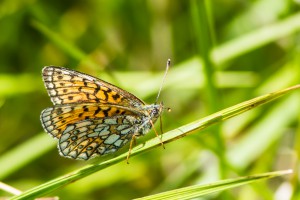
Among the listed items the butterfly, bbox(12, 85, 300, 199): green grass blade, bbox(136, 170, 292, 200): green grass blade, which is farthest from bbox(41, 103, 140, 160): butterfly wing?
bbox(136, 170, 292, 200): green grass blade

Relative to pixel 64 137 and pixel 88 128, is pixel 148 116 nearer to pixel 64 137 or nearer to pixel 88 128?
pixel 88 128

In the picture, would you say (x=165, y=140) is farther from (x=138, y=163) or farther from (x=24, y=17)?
(x=24, y=17)

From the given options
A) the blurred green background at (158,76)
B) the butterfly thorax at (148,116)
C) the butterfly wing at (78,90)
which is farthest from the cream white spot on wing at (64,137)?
the blurred green background at (158,76)

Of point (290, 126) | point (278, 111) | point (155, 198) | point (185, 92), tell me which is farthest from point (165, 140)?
point (185, 92)

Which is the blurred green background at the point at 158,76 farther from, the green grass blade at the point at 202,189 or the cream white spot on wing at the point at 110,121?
the green grass blade at the point at 202,189

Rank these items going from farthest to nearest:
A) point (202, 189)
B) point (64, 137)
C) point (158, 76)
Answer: point (158, 76) < point (64, 137) < point (202, 189)

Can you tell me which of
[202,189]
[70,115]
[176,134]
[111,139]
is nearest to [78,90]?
[70,115]

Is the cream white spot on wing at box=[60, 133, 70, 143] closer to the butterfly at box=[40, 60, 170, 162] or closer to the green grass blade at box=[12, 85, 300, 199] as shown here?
the butterfly at box=[40, 60, 170, 162]
